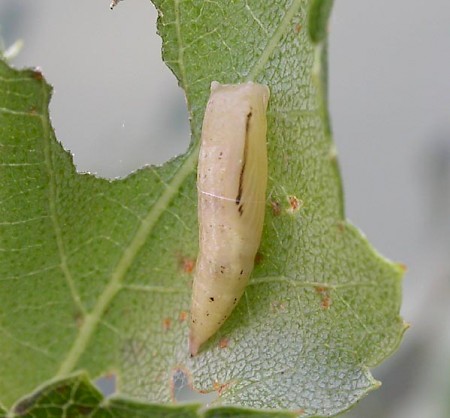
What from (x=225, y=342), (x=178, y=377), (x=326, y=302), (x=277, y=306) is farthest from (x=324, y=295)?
(x=178, y=377)

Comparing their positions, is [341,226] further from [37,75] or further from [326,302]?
[37,75]

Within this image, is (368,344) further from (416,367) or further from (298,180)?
(416,367)

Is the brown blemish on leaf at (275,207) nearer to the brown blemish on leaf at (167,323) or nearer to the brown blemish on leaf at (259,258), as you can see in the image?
the brown blemish on leaf at (259,258)

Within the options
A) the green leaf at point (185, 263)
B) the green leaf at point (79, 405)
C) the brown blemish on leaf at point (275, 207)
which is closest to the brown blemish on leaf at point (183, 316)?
the green leaf at point (185, 263)

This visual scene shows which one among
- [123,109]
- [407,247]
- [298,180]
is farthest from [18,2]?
[298,180]

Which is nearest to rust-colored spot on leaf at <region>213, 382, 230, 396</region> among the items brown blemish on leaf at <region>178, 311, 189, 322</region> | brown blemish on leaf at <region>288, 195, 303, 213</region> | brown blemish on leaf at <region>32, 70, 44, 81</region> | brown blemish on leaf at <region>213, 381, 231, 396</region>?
brown blemish on leaf at <region>213, 381, 231, 396</region>

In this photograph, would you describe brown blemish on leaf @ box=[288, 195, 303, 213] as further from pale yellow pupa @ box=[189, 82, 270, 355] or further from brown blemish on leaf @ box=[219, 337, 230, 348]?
brown blemish on leaf @ box=[219, 337, 230, 348]
